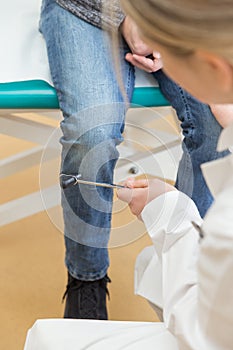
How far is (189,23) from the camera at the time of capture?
48 cm

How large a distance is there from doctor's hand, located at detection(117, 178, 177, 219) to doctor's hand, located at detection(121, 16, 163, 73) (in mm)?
290

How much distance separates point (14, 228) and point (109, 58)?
1.78 feet

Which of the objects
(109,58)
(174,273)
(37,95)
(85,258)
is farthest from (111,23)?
(174,273)

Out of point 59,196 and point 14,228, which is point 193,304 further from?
point 14,228

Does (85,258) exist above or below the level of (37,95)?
below

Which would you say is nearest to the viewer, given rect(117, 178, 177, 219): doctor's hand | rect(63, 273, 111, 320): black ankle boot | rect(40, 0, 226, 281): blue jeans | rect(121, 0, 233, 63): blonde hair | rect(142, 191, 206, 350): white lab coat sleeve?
rect(121, 0, 233, 63): blonde hair

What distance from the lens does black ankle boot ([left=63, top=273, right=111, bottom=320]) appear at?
3.78 feet

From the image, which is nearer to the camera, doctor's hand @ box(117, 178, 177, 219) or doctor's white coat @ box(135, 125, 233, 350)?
doctor's white coat @ box(135, 125, 233, 350)

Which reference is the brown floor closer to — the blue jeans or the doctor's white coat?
the blue jeans

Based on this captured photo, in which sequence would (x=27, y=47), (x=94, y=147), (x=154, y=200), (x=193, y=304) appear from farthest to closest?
1. (x=27, y=47)
2. (x=94, y=147)
3. (x=154, y=200)
4. (x=193, y=304)

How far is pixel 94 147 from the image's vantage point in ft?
3.39

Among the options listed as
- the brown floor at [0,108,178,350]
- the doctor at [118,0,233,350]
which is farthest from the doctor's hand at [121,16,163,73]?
the doctor at [118,0,233,350]

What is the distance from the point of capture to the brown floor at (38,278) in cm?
122

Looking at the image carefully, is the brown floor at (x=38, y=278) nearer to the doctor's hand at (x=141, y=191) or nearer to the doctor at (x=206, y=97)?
the doctor's hand at (x=141, y=191)
